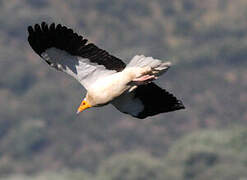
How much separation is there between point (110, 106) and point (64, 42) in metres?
60.6

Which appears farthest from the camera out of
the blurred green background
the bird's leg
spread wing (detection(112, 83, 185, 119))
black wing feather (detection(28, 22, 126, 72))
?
the blurred green background

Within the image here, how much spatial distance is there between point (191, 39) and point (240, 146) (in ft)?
85.5

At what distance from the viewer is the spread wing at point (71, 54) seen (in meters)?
12.8

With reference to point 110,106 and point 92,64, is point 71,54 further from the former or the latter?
point 110,106

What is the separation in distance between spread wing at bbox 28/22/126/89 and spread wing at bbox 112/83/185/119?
767mm

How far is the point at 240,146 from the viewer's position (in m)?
58.7

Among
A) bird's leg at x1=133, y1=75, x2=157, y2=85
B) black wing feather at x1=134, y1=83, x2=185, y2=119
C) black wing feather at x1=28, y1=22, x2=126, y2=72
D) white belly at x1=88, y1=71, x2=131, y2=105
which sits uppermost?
black wing feather at x1=28, y1=22, x2=126, y2=72

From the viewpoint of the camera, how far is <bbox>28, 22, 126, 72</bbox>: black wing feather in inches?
502

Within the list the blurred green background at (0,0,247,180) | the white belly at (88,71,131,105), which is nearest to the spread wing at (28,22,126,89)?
the white belly at (88,71,131,105)

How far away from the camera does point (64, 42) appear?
1285 centimetres

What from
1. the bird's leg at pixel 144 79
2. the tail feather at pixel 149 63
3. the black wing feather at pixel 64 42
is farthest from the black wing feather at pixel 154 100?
the black wing feather at pixel 64 42

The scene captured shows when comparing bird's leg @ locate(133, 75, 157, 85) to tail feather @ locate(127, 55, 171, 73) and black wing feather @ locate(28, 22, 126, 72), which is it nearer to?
tail feather @ locate(127, 55, 171, 73)

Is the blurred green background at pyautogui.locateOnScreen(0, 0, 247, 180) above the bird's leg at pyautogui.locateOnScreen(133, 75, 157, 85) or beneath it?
above

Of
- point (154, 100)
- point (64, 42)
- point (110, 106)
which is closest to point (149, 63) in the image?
point (154, 100)
